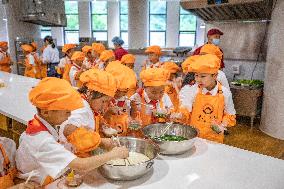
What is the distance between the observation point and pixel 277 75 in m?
4.30

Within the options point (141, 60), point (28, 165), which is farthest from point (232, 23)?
point (28, 165)

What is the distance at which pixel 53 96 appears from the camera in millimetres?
1312

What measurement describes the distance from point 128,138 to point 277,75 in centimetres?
351

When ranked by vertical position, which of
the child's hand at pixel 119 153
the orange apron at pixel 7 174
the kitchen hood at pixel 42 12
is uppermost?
the kitchen hood at pixel 42 12

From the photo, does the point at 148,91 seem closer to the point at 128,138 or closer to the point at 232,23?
the point at 128,138

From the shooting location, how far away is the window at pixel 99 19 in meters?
14.3

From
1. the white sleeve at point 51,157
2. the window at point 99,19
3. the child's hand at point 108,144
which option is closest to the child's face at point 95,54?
the child's hand at point 108,144

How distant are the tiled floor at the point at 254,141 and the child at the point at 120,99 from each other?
2460 millimetres

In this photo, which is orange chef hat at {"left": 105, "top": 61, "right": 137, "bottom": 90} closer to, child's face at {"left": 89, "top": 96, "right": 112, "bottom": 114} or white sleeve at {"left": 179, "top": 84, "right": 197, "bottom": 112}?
child's face at {"left": 89, "top": 96, "right": 112, "bottom": 114}

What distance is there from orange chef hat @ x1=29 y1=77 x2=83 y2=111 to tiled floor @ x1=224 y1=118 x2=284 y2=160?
336 centimetres

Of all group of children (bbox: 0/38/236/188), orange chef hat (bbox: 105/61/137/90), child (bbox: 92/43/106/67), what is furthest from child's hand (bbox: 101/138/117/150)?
child (bbox: 92/43/106/67)

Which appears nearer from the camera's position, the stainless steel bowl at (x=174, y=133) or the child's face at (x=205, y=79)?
the stainless steel bowl at (x=174, y=133)

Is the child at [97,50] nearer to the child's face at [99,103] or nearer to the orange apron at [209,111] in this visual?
the orange apron at [209,111]

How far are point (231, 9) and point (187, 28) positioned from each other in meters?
9.57
